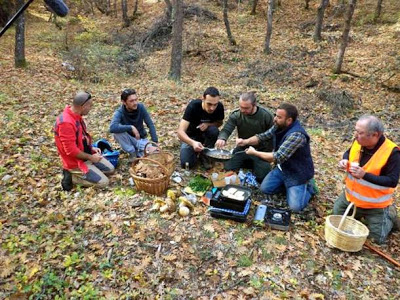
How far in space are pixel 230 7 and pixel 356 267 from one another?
86.8 feet

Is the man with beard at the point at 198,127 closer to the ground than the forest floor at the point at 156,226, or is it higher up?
higher up

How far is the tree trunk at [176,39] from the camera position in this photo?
12.1m

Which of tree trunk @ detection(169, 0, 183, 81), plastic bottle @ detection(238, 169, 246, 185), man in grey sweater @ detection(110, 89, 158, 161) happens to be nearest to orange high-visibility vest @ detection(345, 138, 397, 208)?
plastic bottle @ detection(238, 169, 246, 185)

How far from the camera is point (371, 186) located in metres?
4.37

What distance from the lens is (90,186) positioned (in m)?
5.38

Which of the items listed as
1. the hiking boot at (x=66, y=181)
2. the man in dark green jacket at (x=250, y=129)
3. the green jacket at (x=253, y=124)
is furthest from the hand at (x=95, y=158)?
the green jacket at (x=253, y=124)

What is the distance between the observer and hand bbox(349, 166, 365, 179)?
413cm

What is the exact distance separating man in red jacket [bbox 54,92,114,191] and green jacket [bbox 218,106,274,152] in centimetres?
226

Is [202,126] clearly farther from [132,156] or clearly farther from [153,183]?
[153,183]

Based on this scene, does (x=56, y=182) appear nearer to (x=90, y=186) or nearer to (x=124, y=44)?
(x=90, y=186)

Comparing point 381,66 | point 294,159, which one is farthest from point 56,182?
point 381,66

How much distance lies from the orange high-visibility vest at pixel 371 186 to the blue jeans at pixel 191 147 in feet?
8.31

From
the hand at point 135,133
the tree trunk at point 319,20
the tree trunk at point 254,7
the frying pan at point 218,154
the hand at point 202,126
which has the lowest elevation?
the frying pan at point 218,154

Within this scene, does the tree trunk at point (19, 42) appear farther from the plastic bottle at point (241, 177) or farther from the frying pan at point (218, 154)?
the plastic bottle at point (241, 177)
